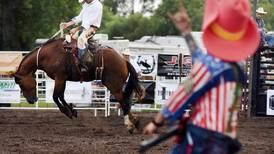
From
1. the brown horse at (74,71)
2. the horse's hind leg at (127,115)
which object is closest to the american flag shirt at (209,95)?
the horse's hind leg at (127,115)

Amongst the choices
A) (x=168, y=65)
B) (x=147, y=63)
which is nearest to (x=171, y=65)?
(x=168, y=65)

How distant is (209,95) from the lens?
4.44 meters

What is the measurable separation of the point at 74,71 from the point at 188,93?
9.11 metres

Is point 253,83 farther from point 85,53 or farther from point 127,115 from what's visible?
point 85,53

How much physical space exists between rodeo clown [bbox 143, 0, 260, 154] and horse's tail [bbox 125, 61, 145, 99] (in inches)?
336

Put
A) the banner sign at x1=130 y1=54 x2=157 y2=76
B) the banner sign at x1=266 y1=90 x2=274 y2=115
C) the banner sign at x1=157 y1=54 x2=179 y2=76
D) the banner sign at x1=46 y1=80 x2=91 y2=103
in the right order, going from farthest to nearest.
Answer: the banner sign at x1=130 y1=54 x2=157 y2=76
the banner sign at x1=157 y1=54 x2=179 y2=76
the banner sign at x1=46 y1=80 x2=91 y2=103
the banner sign at x1=266 y1=90 x2=274 y2=115

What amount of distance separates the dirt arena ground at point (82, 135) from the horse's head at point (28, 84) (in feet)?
1.81

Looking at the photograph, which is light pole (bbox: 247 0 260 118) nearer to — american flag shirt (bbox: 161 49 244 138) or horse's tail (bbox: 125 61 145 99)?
horse's tail (bbox: 125 61 145 99)

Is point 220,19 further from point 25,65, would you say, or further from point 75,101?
point 75,101

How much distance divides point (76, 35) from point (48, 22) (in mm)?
23358

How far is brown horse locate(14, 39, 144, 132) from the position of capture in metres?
13.1

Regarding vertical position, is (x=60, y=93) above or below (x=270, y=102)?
above

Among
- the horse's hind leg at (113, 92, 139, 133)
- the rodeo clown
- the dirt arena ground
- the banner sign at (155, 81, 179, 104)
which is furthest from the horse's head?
the rodeo clown

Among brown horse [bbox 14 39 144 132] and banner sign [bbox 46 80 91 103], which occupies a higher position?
brown horse [bbox 14 39 144 132]
